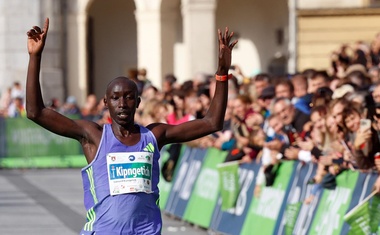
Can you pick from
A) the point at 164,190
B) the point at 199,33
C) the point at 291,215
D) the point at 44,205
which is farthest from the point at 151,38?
the point at 291,215

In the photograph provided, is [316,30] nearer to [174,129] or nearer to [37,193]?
[37,193]

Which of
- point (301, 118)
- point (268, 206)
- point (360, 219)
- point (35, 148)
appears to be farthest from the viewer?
point (35, 148)

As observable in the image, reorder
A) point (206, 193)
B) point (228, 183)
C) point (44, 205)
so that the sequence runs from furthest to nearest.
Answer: point (44, 205)
point (206, 193)
point (228, 183)

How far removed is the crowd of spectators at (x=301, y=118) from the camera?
1149 centimetres

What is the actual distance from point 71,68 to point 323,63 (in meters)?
10.3

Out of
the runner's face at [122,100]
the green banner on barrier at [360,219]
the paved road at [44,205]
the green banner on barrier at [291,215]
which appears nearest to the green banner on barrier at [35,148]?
the paved road at [44,205]

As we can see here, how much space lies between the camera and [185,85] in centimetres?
2005

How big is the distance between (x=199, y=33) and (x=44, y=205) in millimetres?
14737

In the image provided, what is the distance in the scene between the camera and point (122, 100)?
759cm

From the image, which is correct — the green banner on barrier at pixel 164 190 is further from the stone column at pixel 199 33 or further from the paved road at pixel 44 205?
the stone column at pixel 199 33

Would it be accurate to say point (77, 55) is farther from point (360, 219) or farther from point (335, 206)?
point (360, 219)

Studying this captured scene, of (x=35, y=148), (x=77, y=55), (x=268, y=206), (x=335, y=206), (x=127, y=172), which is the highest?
(x=127, y=172)

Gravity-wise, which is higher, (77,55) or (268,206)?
(77,55)

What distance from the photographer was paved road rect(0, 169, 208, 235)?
52.5 ft
